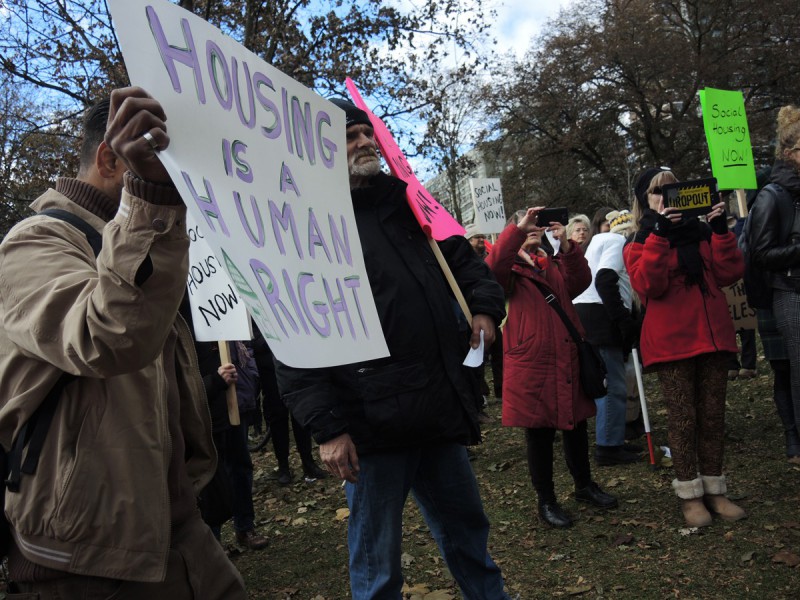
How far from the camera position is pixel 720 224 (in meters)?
4.26

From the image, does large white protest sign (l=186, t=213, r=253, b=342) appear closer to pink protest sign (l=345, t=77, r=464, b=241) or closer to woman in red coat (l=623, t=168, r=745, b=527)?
pink protest sign (l=345, t=77, r=464, b=241)

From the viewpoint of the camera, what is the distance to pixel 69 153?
36.7 ft

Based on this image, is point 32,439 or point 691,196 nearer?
point 32,439

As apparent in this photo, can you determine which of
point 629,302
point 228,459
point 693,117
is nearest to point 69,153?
point 228,459

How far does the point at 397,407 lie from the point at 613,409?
3564mm

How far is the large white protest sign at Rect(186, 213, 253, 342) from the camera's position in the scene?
154 inches

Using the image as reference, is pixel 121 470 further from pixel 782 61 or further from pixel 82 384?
pixel 782 61

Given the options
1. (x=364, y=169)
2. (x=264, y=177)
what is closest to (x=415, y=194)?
(x=364, y=169)

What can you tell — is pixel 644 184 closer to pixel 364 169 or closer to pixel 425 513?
pixel 364 169

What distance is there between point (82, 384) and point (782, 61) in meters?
26.1

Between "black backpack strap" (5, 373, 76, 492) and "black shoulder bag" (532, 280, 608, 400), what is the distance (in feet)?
10.9

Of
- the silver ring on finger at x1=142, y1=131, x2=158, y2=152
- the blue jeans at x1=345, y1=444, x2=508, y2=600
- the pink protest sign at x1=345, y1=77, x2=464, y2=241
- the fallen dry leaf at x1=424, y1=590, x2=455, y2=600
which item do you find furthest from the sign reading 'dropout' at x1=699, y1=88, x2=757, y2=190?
the silver ring on finger at x1=142, y1=131, x2=158, y2=152

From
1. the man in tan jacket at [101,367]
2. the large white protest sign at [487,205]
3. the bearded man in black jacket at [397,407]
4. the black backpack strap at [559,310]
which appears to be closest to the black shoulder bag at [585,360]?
the black backpack strap at [559,310]

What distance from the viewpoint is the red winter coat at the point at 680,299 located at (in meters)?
4.11
